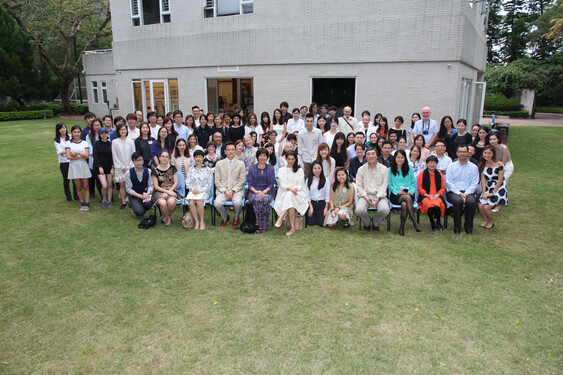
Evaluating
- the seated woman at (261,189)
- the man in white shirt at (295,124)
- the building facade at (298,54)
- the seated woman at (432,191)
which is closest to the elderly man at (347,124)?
the man in white shirt at (295,124)

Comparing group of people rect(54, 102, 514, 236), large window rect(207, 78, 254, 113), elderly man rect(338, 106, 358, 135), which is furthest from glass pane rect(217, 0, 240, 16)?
group of people rect(54, 102, 514, 236)

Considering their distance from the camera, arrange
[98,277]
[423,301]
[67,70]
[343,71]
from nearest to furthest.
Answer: [423,301]
[98,277]
[343,71]
[67,70]

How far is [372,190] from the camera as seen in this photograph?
7047mm

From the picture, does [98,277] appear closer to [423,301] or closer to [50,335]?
[50,335]

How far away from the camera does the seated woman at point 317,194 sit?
280 inches

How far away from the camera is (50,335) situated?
4059 mm

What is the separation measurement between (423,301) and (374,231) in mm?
2418

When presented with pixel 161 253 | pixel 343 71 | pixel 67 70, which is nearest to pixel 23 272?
pixel 161 253

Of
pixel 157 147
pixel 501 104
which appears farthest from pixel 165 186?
pixel 501 104

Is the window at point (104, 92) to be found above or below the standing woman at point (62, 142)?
above

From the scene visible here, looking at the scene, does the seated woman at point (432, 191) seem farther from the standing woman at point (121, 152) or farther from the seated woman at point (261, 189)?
the standing woman at point (121, 152)

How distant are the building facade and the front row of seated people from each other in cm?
538

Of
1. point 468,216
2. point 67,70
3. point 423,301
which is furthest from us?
point 67,70

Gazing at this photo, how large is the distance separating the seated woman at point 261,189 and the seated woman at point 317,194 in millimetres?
692
